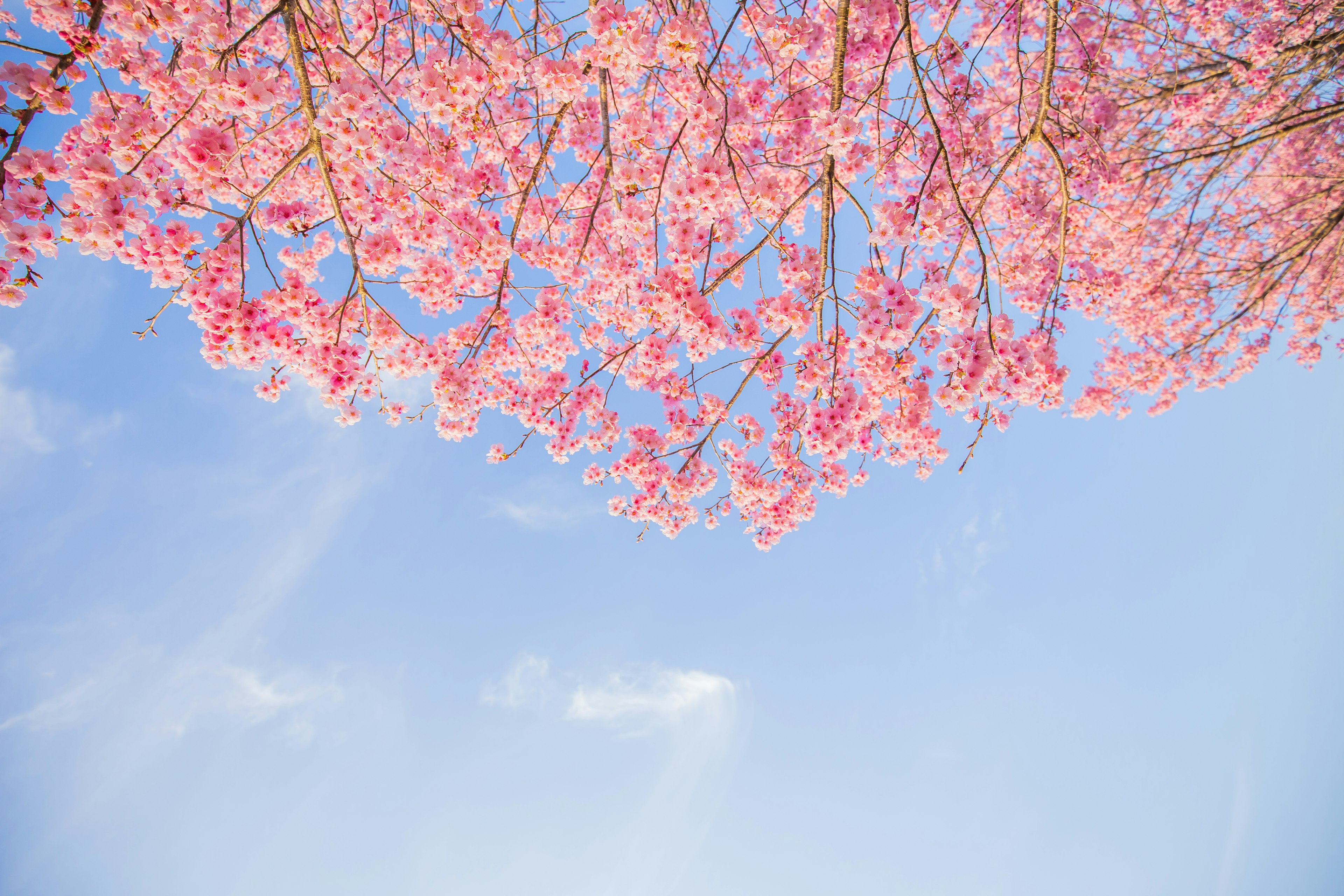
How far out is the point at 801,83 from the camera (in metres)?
4.70

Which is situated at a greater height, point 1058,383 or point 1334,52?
point 1334,52

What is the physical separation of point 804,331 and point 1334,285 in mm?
10740

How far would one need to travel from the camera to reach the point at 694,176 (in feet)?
11.1

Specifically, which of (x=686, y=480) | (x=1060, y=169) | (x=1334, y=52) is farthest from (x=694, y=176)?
(x=1334, y=52)

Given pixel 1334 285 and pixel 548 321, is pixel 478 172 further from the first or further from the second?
pixel 1334 285

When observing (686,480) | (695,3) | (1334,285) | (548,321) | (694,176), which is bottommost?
(686,480)

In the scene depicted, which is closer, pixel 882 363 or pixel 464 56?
pixel 464 56

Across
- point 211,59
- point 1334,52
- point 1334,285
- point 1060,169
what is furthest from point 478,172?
point 1334,285

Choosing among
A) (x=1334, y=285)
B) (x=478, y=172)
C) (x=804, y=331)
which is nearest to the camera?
(x=804, y=331)

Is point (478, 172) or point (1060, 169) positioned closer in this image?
point (1060, 169)

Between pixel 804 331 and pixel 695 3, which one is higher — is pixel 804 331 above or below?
Result: below

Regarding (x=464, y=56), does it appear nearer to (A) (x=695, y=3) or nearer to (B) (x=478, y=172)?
(B) (x=478, y=172)

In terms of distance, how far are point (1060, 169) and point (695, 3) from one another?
111 inches

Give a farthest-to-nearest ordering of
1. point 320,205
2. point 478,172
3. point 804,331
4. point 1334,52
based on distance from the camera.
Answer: point 1334,52
point 320,205
point 478,172
point 804,331
